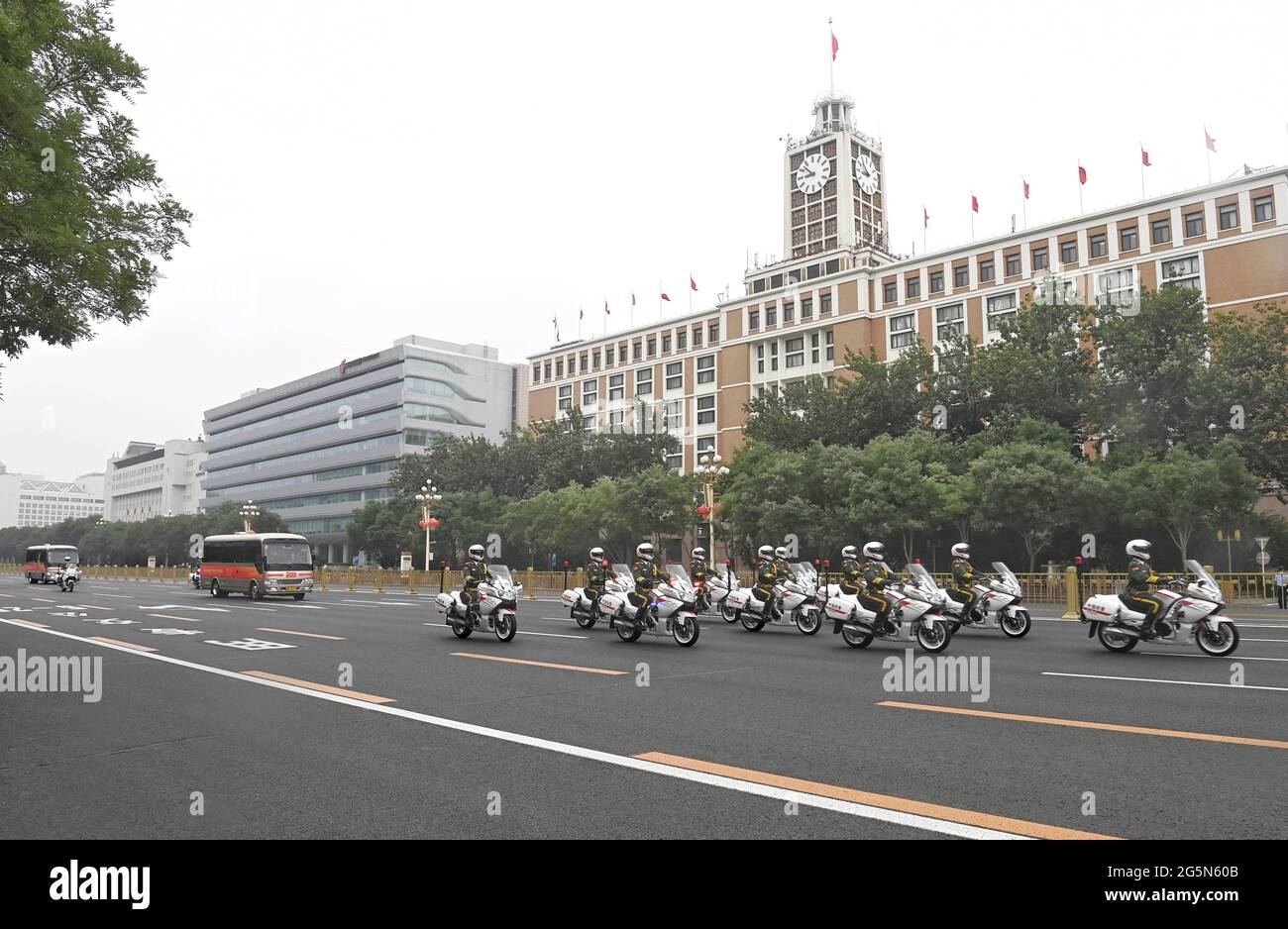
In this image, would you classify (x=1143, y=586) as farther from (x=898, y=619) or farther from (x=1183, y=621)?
(x=898, y=619)

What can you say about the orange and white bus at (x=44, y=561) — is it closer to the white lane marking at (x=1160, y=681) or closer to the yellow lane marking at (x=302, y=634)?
the yellow lane marking at (x=302, y=634)

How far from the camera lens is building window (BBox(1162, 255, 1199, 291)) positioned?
49.0 m

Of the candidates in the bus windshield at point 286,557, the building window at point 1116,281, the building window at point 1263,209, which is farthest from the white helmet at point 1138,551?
the building window at point 1263,209

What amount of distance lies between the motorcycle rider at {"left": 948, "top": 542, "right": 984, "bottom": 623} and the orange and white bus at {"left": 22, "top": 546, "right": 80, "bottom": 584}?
158 feet

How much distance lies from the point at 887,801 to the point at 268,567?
30648 millimetres

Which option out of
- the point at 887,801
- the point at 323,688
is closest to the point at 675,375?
the point at 323,688

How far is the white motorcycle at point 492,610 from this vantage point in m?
15.0

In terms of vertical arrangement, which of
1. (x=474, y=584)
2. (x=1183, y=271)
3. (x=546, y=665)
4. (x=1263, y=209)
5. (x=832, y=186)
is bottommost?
(x=546, y=665)

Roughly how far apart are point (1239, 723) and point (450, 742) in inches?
254

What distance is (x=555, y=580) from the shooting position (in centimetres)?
4038

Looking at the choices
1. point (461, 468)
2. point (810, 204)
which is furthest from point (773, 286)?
point (461, 468)

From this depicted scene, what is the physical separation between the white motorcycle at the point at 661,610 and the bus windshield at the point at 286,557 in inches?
799

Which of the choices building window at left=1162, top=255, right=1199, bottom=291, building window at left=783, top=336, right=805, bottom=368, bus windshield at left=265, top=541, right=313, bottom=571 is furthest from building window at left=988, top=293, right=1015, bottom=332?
bus windshield at left=265, top=541, right=313, bottom=571

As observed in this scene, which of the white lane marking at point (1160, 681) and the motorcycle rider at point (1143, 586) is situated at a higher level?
the motorcycle rider at point (1143, 586)
